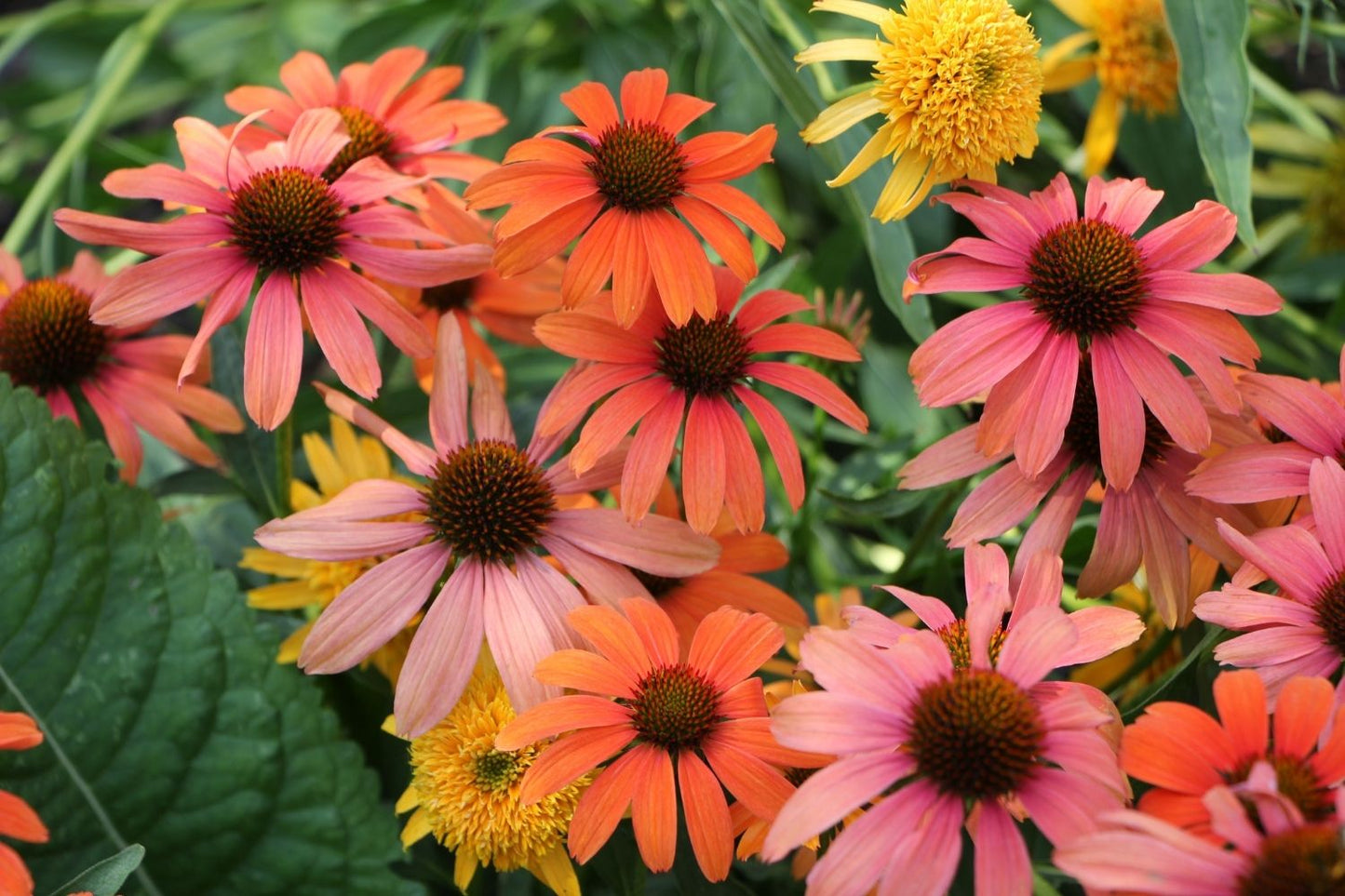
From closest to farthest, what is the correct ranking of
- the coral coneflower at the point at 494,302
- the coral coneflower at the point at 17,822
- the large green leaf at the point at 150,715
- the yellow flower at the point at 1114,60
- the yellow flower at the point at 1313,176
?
the coral coneflower at the point at 17,822 → the large green leaf at the point at 150,715 → the coral coneflower at the point at 494,302 → the yellow flower at the point at 1114,60 → the yellow flower at the point at 1313,176

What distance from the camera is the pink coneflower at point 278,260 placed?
32.5 inches

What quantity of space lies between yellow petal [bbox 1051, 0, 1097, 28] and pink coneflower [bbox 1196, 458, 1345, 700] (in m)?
0.66

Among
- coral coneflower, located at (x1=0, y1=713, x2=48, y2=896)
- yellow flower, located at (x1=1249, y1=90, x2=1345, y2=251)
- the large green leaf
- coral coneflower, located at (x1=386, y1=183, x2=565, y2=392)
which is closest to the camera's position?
Answer: coral coneflower, located at (x1=0, y1=713, x2=48, y2=896)

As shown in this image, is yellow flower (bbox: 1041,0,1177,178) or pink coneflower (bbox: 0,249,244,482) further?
yellow flower (bbox: 1041,0,1177,178)

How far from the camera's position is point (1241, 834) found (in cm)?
57

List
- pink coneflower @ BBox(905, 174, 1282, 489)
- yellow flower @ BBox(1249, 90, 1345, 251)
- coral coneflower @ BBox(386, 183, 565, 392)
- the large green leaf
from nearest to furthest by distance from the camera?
pink coneflower @ BBox(905, 174, 1282, 489)
the large green leaf
coral coneflower @ BBox(386, 183, 565, 392)
yellow flower @ BBox(1249, 90, 1345, 251)

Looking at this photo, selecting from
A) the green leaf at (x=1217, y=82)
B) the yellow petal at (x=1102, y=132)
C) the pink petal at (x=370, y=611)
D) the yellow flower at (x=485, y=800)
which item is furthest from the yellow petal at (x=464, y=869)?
the yellow petal at (x=1102, y=132)

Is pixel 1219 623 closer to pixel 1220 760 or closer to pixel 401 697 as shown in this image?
pixel 1220 760

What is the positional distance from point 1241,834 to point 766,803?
25cm

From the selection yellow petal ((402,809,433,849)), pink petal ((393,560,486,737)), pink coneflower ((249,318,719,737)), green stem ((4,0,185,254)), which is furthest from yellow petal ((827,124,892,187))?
green stem ((4,0,185,254))

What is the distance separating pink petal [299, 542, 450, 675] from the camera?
0.78 metres

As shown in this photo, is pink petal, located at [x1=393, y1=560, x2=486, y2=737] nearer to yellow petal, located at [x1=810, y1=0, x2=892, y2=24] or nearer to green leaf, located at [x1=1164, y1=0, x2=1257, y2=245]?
yellow petal, located at [x1=810, y1=0, x2=892, y2=24]

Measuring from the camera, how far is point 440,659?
30.6 inches

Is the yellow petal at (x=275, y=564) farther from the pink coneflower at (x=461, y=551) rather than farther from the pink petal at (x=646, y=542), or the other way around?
the pink petal at (x=646, y=542)
